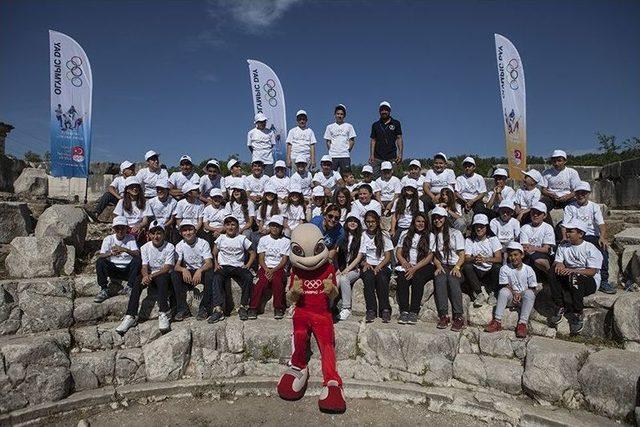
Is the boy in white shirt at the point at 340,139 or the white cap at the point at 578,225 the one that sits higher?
the boy in white shirt at the point at 340,139

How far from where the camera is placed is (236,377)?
5.48m

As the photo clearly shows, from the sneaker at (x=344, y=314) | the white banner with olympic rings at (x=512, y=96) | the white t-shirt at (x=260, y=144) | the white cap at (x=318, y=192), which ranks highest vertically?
the white banner with olympic rings at (x=512, y=96)

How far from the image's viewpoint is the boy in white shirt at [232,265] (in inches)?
241

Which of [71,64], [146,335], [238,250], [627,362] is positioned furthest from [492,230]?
[71,64]

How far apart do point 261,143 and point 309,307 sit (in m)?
4.55

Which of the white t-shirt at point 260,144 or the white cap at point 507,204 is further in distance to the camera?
the white t-shirt at point 260,144

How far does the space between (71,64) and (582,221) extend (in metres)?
9.77

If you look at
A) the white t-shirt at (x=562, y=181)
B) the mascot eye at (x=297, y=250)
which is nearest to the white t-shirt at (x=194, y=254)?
the mascot eye at (x=297, y=250)

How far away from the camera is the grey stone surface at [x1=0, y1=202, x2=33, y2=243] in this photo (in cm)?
722

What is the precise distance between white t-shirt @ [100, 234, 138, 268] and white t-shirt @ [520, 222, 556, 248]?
6.01 metres

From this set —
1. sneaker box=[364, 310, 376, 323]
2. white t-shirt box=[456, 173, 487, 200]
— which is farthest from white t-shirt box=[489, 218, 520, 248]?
sneaker box=[364, 310, 376, 323]

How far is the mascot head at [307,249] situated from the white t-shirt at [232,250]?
1668 millimetres

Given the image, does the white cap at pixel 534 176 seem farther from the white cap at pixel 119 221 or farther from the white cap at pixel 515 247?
the white cap at pixel 119 221

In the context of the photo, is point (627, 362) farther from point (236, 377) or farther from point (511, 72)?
point (511, 72)
